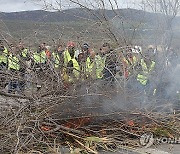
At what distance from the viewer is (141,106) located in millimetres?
8266

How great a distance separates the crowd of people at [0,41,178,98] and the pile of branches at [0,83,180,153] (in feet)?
2.46

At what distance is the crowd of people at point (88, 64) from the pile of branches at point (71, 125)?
0.75 m

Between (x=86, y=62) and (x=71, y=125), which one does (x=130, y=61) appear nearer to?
(x=86, y=62)

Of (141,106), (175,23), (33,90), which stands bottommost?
(141,106)

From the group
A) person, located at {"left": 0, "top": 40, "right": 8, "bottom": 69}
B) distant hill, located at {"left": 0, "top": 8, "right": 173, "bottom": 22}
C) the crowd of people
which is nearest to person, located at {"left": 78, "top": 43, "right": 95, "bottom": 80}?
the crowd of people

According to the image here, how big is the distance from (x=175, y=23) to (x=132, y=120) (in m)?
4.56

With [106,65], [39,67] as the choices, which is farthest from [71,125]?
[106,65]

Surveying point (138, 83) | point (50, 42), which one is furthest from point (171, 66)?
point (50, 42)

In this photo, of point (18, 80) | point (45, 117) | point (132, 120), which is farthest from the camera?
point (18, 80)

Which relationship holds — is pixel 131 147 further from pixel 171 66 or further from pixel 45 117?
pixel 171 66

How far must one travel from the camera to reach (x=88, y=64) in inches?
376

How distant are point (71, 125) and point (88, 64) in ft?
7.59

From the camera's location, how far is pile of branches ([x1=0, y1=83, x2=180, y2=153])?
6.91 meters

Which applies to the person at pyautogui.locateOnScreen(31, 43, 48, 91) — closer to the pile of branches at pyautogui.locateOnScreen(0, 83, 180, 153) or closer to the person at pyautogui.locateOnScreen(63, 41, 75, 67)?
the pile of branches at pyautogui.locateOnScreen(0, 83, 180, 153)
